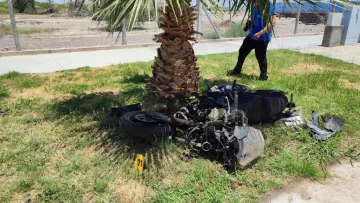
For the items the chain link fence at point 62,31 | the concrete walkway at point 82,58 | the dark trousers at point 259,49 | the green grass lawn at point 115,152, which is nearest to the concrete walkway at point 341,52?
the concrete walkway at point 82,58

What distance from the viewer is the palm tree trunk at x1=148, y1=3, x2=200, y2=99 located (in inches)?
165

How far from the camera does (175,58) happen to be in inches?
172

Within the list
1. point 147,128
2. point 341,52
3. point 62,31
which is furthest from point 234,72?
point 62,31

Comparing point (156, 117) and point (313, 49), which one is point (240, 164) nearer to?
point (156, 117)

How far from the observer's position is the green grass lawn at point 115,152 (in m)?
2.73

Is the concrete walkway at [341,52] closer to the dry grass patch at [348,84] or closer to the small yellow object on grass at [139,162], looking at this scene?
the dry grass patch at [348,84]

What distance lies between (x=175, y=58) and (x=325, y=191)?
2633mm

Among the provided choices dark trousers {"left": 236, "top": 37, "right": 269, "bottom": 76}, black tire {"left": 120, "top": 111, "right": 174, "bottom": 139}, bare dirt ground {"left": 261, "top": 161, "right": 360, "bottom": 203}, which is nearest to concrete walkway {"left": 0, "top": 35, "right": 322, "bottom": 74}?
dark trousers {"left": 236, "top": 37, "right": 269, "bottom": 76}

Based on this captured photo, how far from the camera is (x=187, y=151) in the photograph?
3.33 meters

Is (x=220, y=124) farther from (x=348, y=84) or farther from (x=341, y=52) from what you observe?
(x=341, y=52)

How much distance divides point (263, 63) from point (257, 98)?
271cm

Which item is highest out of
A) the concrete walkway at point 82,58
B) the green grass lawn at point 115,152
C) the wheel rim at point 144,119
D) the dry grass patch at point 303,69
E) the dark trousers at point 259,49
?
the dark trousers at point 259,49

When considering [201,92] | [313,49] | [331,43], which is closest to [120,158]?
[201,92]

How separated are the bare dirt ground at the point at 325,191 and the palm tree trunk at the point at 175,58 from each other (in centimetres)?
225
